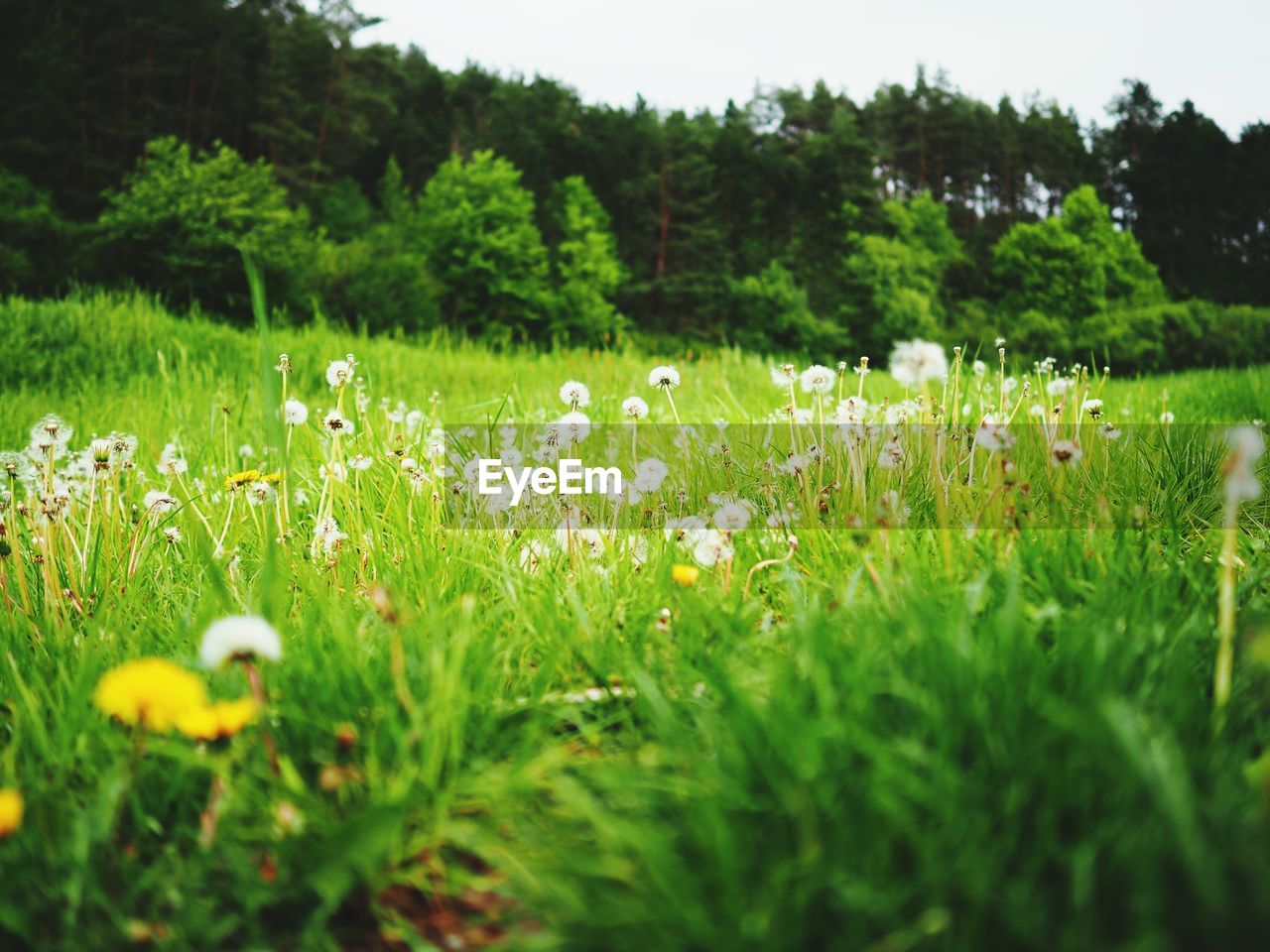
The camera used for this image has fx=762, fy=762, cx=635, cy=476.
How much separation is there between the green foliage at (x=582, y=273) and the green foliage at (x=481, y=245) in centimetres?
121

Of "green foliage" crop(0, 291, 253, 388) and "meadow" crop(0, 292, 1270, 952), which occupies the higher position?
"green foliage" crop(0, 291, 253, 388)

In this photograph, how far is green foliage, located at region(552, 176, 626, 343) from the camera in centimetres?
1947

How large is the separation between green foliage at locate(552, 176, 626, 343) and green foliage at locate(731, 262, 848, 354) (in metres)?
3.54

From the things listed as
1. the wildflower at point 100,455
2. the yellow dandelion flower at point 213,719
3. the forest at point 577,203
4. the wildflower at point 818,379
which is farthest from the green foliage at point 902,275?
the yellow dandelion flower at point 213,719

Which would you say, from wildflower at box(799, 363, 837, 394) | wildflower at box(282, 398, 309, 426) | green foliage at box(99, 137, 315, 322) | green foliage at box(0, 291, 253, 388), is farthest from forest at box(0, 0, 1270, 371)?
wildflower at box(799, 363, 837, 394)

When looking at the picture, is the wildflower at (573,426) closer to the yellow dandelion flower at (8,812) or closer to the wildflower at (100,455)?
the wildflower at (100,455)

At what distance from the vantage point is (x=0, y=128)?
18641 millimetres

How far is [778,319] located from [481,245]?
8.42 meters

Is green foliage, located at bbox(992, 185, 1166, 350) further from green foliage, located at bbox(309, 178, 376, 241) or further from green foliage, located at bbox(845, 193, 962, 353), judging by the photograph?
green foliage, located at bbox(309, 178, 376, 241)

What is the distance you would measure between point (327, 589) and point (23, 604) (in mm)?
724

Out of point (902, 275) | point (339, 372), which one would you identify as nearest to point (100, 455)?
point (339, 372)

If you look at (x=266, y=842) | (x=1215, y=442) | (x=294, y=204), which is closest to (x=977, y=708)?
(x=266, y=842)

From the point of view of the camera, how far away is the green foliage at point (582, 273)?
19.5 meters

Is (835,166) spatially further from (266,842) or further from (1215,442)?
(266,842)
